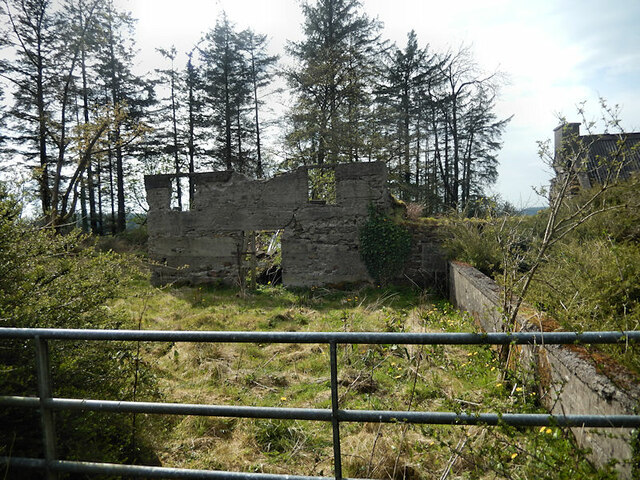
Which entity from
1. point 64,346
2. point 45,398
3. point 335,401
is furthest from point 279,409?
point 64,346

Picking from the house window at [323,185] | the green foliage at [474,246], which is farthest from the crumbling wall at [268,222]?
the house window at [323,185]

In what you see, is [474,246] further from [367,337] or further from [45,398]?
[45,398]

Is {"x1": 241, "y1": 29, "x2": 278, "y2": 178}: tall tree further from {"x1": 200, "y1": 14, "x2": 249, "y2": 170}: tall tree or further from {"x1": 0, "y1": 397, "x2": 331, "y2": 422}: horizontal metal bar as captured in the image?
{"x1": 0, "y1": 397, "x2": 331, "y2": 422}: horizontal metal bar

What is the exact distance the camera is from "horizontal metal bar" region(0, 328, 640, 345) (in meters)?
1.51

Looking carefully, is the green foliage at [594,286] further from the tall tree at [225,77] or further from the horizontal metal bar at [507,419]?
the tall tree at [225,77]

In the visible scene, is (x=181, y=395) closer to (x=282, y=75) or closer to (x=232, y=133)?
(x=282, y=75)

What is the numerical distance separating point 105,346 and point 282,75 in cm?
1943

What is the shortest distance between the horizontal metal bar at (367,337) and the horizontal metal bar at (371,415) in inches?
11.9

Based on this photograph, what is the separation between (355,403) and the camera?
3.83m

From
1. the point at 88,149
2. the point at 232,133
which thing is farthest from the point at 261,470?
the point at 232,133

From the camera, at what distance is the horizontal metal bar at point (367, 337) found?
151 cm

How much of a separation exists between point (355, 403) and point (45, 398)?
9.01ft

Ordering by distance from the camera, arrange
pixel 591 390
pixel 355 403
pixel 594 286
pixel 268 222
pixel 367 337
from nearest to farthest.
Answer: pixel 367 337, pixel 591 390, pixel 594 286, pixel 355 403, pixel 268 222

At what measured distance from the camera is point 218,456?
3.00m
